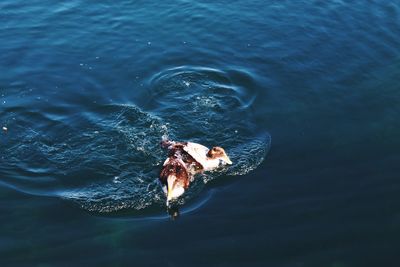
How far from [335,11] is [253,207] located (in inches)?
578

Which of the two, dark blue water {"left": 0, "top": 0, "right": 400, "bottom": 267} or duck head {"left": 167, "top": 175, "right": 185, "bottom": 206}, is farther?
duck head {"left": 167, "top": 175, "right": 185, "bottom": 206}

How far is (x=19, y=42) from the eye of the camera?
78.0 ft

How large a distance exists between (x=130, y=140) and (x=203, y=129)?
2.48 meters

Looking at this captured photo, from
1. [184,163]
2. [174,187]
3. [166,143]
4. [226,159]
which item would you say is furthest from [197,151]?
[174,187]

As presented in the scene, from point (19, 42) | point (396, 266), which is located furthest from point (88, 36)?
point (396, 266)

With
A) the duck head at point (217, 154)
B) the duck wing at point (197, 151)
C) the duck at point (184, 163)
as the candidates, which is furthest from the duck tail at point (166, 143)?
the duck head at point (217, 154)

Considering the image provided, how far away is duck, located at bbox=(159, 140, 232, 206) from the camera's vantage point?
14742mm

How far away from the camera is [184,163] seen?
15.5 meters

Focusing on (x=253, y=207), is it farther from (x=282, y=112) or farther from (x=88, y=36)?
(x=88, y=36)

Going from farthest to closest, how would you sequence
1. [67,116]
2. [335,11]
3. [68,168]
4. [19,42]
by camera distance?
1. [335,11]
2. [19,42]
3. [67,116]
4. [68,168]

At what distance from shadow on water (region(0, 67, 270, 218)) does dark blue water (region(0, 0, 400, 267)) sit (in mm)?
59

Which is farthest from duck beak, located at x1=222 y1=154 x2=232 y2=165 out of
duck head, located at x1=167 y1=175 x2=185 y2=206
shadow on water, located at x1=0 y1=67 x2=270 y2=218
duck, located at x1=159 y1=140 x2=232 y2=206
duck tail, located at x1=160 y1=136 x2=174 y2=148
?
duck tail, located at x1=160 y1=136 x2=174 y2=148

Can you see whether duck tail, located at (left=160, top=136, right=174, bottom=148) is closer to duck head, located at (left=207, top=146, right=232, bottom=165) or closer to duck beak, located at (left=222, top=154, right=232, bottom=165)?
duck head, located at (left=207, top=146, right=232, bottom=165)

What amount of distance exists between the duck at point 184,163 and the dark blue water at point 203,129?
0.37 metres
